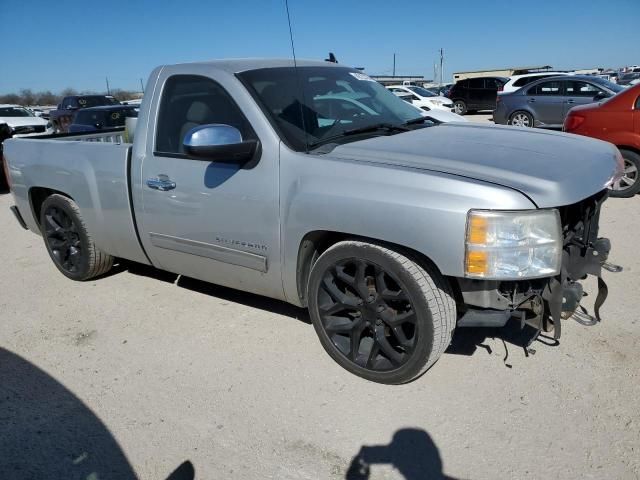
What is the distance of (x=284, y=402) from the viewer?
2756mm

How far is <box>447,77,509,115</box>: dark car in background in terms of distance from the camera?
21.5 meters

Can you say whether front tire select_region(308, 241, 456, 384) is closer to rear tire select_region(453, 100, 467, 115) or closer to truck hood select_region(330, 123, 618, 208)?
truck hood select_region(330, 123, 618, 208)

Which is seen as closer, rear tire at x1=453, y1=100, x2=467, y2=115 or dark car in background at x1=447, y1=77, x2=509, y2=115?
dark car in background at x1=447, y1=77, x2=509, y2=115

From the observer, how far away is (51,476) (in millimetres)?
2324

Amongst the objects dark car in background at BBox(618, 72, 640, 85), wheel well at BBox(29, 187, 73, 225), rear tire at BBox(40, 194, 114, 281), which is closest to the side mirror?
rear tire at BBox(40, 194, 114, 281)

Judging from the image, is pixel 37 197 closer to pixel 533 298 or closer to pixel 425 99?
pixel 533 298

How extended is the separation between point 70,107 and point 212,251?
18.9 metres

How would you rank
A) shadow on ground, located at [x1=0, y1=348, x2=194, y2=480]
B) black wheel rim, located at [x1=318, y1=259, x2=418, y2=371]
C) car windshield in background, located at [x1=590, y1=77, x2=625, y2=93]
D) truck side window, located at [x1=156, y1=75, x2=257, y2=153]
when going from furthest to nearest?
car windshield in background, located at [x1=590, y1=77, x2=625, y2=93], truck side window, located at [x1=156, y1=75, x2=257, y2=153], black wheel rim, located at [x1=318, y1=259, x2=418, y2=371], shadow on ground, located at [x1=0, y1=348, x2=194, y2=480]

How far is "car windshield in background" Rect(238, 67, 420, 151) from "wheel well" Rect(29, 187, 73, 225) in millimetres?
2437

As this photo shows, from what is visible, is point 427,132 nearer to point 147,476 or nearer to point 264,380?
point 264,380

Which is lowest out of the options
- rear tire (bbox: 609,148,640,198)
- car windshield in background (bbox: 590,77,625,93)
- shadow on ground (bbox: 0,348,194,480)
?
shadow on ground (bbox: 0,348,194,480)

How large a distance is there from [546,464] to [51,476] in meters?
2.21

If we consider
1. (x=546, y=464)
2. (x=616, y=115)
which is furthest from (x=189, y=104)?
(x=616, y=115)

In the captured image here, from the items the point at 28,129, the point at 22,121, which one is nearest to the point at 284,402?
the point at 28,129
